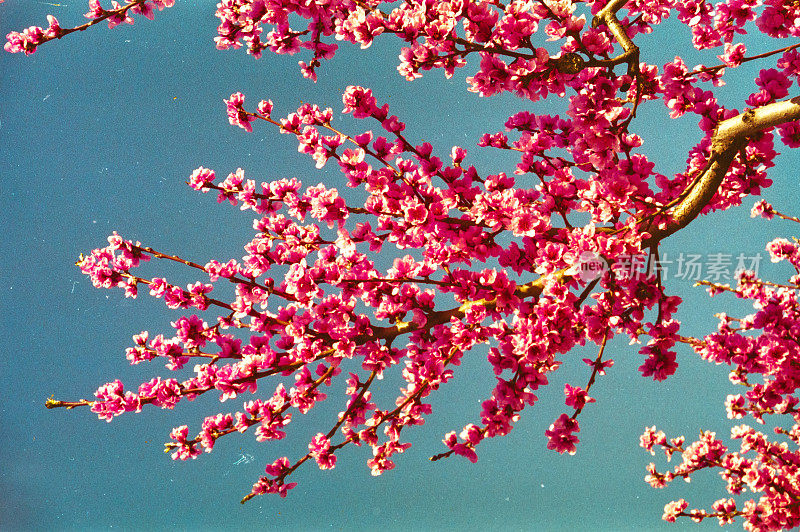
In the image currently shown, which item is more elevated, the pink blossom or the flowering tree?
the flowering tree

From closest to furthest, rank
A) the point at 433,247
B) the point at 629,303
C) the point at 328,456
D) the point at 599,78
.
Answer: the point at 599,78, the point at 629,303, the point at 433,247, the point at 328,456

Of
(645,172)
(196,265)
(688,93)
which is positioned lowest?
(196,265)

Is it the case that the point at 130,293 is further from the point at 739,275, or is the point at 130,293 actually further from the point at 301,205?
the point at 739,275

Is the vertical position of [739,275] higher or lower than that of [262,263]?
higher

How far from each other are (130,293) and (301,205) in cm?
144

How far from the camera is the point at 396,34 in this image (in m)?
2.59

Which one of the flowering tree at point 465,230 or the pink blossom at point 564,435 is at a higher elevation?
the flowering tree at point 465,230

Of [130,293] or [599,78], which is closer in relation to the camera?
[599,78]

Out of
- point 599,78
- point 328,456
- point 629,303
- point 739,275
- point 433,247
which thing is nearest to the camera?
point 599,78

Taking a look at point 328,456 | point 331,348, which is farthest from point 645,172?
point 328,456

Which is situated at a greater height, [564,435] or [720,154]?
[720,154]

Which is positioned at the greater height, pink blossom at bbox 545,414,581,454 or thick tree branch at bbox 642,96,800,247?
thick tree branch at bbox 642,96,800,247

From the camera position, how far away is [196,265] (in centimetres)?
297

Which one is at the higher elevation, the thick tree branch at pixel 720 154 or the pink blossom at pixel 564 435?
the thick tree branch at pixel 720 154
